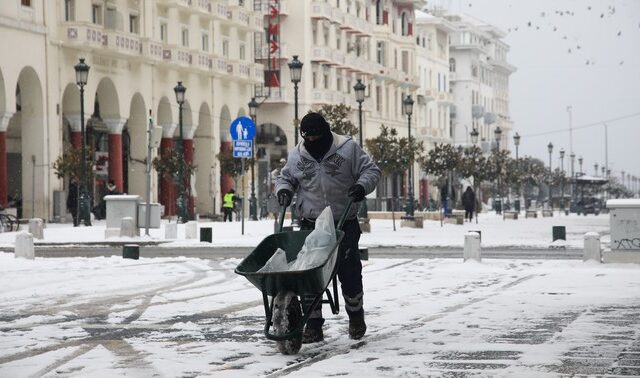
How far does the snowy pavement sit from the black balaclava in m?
1.52

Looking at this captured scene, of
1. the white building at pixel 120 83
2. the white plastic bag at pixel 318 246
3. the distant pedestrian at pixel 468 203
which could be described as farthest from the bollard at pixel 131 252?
the distant pedestrian at pixel 468 203

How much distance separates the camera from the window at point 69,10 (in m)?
57.3

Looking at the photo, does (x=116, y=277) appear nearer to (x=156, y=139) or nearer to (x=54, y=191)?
(x=156, y=139)

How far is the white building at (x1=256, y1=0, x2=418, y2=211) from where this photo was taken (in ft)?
281

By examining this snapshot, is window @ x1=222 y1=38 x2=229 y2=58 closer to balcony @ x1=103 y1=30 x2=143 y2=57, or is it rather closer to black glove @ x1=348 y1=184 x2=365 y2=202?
balcony @ x1=103 y1=30 x2=143 y2=57

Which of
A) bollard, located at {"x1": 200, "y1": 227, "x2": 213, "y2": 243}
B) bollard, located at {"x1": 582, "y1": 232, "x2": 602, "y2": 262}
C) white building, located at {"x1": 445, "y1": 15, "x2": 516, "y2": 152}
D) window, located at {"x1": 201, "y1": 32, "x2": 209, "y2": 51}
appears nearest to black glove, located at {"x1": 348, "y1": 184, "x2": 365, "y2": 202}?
bollard, located at {"x1": 582, "y1": 232, "x2": 602, "y2": 262}

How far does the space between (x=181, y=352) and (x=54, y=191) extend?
43.8 meters

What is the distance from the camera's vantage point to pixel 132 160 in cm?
6316

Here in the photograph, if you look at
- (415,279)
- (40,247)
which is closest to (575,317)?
(415,279)

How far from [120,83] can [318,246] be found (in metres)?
50.1

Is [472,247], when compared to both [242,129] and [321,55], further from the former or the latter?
[321,55]

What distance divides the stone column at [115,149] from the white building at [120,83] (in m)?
0.05

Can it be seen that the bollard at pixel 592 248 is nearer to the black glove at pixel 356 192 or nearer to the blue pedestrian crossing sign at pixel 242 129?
the black glove at pixel 356 192

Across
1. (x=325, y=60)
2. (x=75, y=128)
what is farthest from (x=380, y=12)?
(x=75, y=128)
